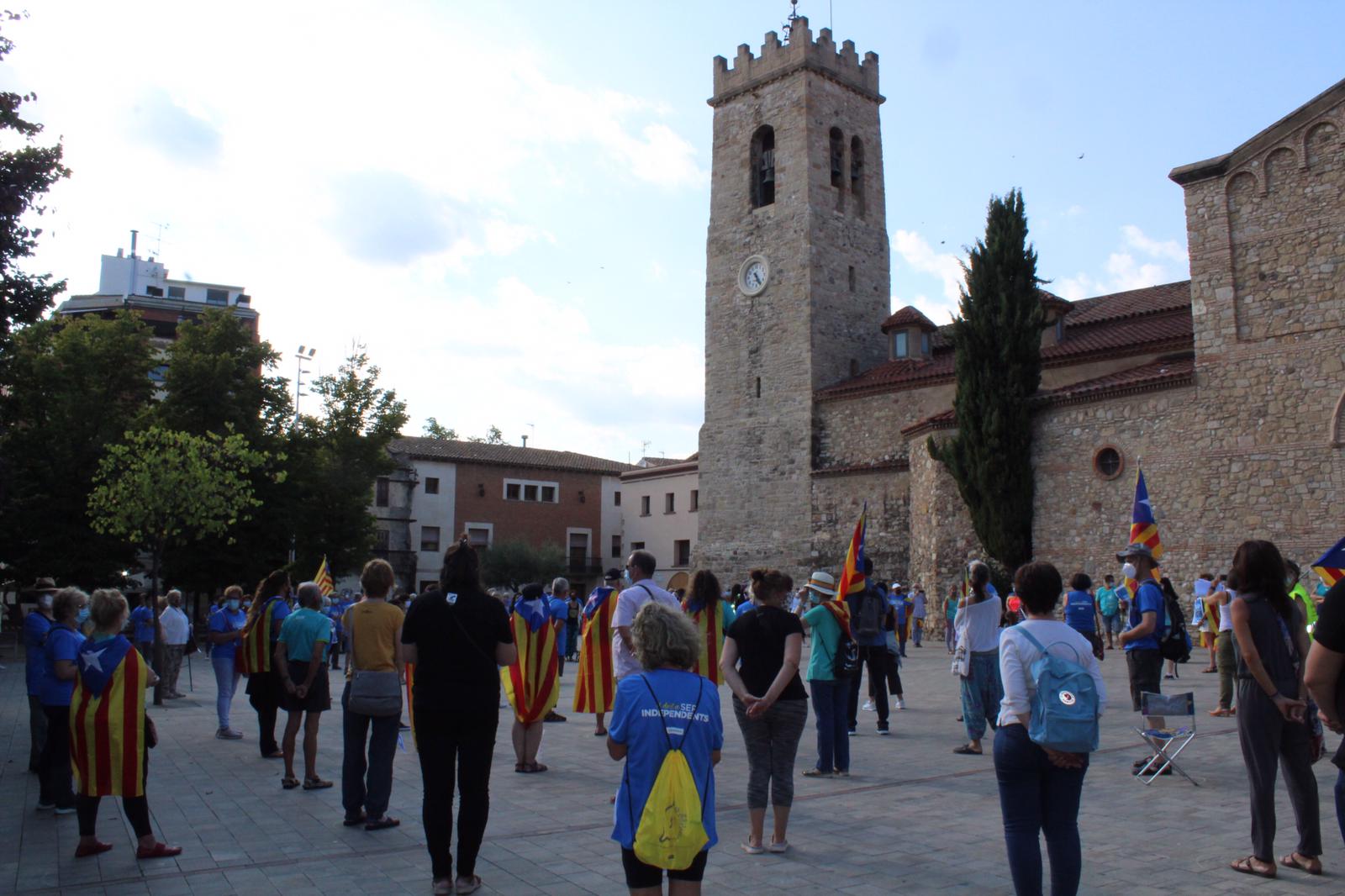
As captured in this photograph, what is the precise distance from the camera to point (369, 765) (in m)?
6.95

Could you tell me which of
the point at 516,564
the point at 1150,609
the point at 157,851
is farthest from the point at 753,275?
the point at 157,851

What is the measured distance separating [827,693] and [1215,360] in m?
18.7

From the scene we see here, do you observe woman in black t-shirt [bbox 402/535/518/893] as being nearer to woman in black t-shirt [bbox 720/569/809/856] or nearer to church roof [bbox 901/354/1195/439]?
woman in black t-shirt [bbox 720/569/809/856]

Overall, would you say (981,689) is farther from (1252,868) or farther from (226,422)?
(226,422)

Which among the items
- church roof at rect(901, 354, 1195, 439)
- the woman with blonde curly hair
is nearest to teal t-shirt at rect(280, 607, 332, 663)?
the woman with blonde curly hair

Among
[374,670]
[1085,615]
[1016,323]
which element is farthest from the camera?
[1016,323]

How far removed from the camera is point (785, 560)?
115 feet

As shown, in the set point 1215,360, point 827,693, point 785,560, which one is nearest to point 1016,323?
point 1215,360

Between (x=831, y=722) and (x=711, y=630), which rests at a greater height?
(x=711, y=630)

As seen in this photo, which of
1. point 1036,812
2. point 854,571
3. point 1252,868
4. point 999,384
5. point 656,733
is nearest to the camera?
point 656,733

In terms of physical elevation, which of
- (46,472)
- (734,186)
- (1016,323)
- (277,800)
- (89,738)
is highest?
(734,186)

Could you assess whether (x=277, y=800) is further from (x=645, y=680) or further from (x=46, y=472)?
(x=46, y=472)

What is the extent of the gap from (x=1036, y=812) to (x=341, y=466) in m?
37.1

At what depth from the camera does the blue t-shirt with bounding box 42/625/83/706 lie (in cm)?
668
